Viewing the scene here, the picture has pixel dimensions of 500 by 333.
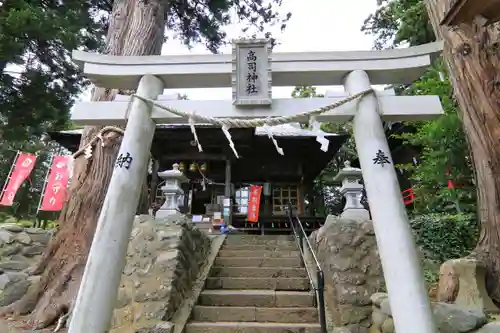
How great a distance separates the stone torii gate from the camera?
2.81 meters

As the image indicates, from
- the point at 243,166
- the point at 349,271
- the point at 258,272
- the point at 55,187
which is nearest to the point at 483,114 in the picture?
the point at 349,271

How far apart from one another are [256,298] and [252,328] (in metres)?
0.68

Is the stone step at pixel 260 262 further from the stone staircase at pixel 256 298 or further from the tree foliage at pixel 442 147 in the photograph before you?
the tree foliage at pixel 442 147

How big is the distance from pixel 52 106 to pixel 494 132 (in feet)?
29.8

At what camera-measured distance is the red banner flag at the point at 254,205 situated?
424 inches

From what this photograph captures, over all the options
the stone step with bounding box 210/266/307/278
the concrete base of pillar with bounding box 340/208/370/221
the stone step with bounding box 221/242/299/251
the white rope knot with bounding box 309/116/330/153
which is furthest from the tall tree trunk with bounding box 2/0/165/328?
the concrete base of pillar with bounding box 340/208/370/221

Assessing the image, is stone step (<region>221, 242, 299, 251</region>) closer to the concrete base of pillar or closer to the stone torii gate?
the concrete base of pillar

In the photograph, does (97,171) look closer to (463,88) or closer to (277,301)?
(277,301)

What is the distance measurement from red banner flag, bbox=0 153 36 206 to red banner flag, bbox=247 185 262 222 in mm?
6404

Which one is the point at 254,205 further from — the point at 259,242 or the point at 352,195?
the point at 352,195

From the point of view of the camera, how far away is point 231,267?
19.4ft

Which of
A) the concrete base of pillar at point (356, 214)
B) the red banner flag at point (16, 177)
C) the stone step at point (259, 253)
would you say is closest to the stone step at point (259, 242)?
the stone step at point (259, 253)

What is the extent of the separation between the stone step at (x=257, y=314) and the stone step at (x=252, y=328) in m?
0.20

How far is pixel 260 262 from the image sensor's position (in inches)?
240
